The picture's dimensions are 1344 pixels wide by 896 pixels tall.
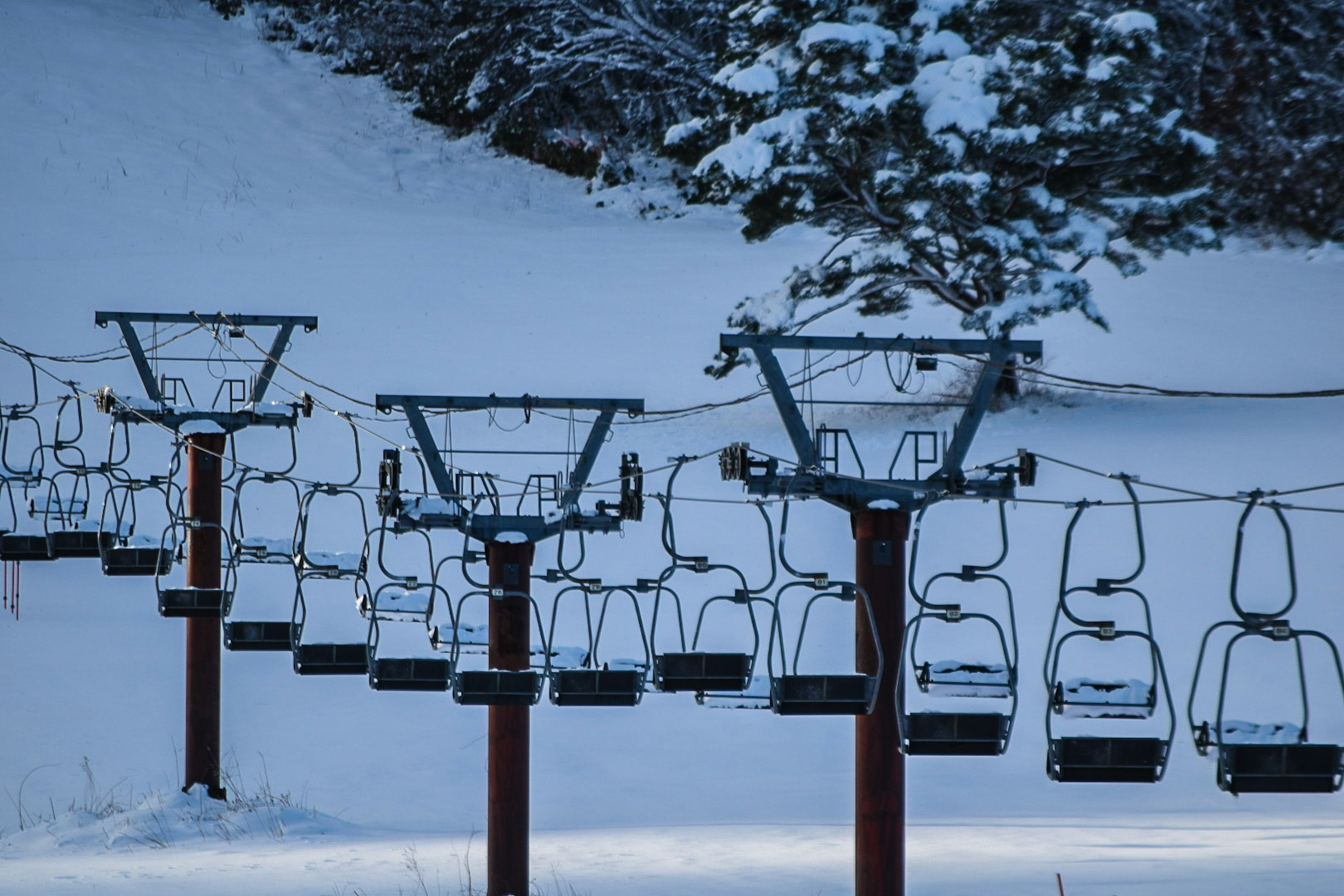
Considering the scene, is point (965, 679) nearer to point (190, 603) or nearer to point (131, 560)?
point (190, 603)

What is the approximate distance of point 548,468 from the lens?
74.0ft

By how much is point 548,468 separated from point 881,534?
14.3 meters

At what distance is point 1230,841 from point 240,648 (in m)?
6.96

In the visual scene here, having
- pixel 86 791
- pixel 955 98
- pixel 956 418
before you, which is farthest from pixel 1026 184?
pixel 86 791

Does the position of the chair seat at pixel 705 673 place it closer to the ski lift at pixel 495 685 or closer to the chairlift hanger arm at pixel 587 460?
the ski lift at pixel 495 685

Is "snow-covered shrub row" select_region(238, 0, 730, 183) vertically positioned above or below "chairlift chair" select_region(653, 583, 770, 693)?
above

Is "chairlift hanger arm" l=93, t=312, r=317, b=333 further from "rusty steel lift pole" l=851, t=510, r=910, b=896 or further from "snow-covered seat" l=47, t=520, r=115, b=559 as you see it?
"rusty steel lift pole" l=851, t=510, r=910, b=896

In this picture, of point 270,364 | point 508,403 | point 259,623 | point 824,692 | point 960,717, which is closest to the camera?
point 960,717

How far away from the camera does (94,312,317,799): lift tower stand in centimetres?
1160

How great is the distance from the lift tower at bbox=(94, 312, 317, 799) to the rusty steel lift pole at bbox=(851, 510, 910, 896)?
465 centimetres

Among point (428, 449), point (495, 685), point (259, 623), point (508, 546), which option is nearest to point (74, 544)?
Result: point (259, 623)

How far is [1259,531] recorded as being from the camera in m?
19.9

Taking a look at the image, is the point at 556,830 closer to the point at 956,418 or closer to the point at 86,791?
the point at 86,791

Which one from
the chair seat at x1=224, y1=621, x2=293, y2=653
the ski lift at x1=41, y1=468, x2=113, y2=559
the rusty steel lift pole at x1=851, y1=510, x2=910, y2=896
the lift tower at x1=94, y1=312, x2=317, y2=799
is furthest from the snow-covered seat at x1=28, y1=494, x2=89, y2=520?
the rusty steel lift pole at x1=851, y1=510, x2=910, y2=896
